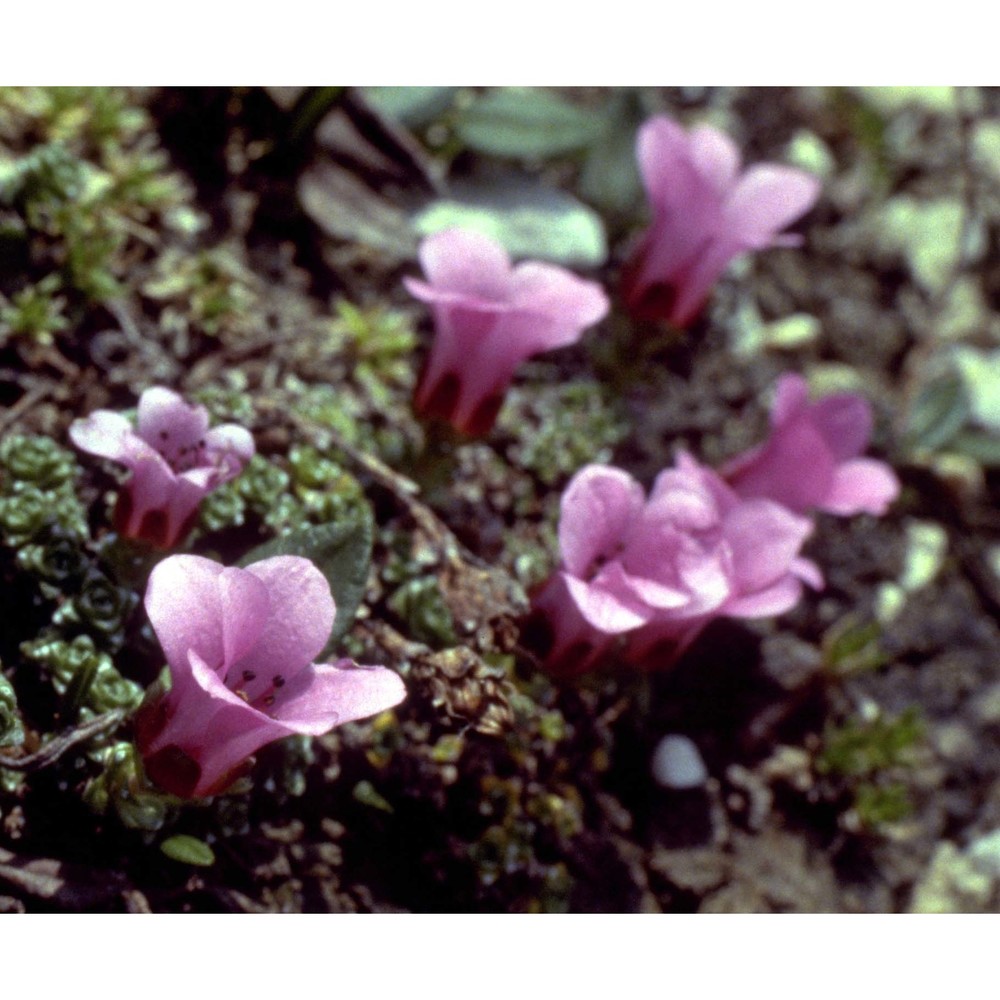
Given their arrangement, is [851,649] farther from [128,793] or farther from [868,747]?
[128,793]

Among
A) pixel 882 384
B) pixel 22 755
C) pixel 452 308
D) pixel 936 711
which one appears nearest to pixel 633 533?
pixel 452 308

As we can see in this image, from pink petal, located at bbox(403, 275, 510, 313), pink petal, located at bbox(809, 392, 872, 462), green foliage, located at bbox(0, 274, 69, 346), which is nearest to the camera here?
pink petal, located at bbox(403, 275, 510, 313)

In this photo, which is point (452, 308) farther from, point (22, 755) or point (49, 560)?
point (22, 755)

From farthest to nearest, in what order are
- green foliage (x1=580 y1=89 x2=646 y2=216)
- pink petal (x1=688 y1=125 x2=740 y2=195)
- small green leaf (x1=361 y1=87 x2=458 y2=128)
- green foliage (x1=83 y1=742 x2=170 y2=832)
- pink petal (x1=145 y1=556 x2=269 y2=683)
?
green foliage (x1=580 y1=89 x2=646 y2=216), small green leaf (x1=361 y1=87 x2=458 y2=128), pink petal (x1=688 y1=125 x2=740 y2=195), green foliage (x1=83 y1=742 x2=170 y2=832), pink petal (x1=145 y1=556 x2=269 y2=683)

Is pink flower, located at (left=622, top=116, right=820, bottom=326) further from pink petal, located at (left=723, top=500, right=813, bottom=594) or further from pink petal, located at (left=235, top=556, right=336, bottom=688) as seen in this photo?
pink petal, located at (left=235, top=556, right=336, bottom=688)

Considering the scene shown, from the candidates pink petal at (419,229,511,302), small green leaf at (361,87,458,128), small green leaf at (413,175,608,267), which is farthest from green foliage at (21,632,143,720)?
small green leaf at (361,87,458,128)

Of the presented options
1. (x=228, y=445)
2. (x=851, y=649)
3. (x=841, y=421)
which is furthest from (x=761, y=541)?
(x=228, y=445)

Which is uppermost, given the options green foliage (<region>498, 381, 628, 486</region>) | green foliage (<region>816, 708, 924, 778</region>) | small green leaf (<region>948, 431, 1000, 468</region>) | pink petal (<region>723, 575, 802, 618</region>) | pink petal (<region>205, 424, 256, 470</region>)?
pink petal (<region>205, 424, 256, 470</region>)

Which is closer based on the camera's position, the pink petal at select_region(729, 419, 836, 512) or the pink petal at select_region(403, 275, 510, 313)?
the pink petal at select_region(403, 275, 510, 313)
